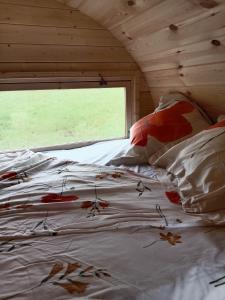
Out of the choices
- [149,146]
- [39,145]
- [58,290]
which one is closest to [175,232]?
[58,290]

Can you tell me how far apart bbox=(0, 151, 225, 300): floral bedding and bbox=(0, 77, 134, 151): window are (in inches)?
37.4

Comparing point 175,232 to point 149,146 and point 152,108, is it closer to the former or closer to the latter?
point 149,146

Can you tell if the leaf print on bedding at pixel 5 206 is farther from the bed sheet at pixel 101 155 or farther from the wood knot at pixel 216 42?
the wood knot at pixel 216 42

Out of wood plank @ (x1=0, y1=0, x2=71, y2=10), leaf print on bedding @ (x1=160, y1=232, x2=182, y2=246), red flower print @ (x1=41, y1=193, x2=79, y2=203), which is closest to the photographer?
leaf print on bedding @ (x1=160, y1=232, x2=182, y2=246)

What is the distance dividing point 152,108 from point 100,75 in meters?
0.60

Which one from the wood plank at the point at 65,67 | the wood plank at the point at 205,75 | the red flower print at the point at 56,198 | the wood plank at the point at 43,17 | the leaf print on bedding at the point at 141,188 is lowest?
the red flower print at the point at 56,198

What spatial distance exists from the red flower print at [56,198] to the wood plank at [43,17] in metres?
1.37

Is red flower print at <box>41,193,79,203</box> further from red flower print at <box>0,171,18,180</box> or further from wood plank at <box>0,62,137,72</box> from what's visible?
wood plank at <box>0,62,137,72</box>

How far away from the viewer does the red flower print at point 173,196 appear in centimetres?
121

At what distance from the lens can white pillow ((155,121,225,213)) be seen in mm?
1094

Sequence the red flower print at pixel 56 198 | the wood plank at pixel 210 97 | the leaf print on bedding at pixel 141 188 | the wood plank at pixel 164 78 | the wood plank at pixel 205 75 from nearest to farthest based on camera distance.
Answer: the red flower print at pixel 56 198 < the leaf print on bedding at pixel 141 188 < the wood plank at pixel 205 75 < the wood plank at pixel 210 97 < the wood plank at pixel 164 78

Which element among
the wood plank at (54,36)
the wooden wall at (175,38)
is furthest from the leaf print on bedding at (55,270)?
the wood plank at (54,36)

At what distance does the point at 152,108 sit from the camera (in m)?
2.61

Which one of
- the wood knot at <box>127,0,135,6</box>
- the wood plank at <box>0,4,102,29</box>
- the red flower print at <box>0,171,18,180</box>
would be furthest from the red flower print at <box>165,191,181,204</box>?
the wood plank at <box>0,4,102,29</box>
